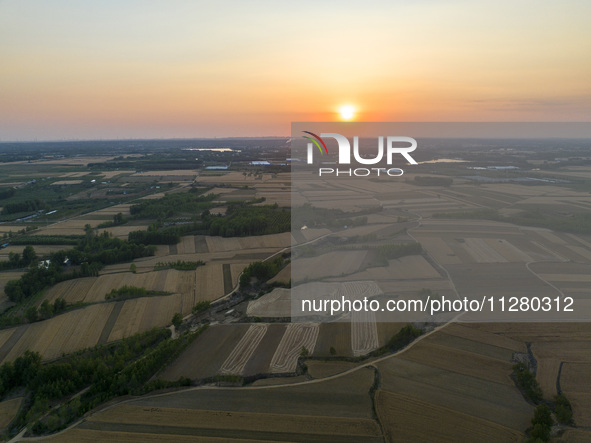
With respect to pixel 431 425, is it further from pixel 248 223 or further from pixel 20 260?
pixel 20 260

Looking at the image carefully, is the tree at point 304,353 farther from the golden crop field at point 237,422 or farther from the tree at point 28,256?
the tree at point 28,256

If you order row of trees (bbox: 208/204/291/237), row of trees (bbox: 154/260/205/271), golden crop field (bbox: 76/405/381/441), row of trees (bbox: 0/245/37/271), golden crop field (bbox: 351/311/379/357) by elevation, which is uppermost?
row of trees (bbox: 208/204/291/237)

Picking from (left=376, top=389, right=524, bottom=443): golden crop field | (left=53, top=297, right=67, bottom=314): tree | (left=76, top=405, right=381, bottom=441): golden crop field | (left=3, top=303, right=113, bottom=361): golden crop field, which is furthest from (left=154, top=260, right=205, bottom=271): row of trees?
(left=376, top=389, right=524, bottom=443): golden crop field

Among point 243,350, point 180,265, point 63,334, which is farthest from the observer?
point 180,265

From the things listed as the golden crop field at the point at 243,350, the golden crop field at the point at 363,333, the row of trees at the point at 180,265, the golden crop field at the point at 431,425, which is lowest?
the golden crop field at the point at 431,425

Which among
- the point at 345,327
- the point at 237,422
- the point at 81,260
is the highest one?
the point at 81,260

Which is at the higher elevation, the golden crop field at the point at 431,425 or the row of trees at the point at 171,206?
the row of trees at the point at 171,206

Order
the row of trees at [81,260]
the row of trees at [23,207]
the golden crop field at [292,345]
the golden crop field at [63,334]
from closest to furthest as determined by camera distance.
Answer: the golden crop field at [292,345] < the golden crop field at [63,334] < the row of trees at [81,260] < the row of trees at [23,207]

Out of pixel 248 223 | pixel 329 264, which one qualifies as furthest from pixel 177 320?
pixel 248 223

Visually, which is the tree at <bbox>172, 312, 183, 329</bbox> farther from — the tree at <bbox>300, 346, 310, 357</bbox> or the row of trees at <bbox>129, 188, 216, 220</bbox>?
the row of trees at <bbox>129, 188, 216, 220</bbox>

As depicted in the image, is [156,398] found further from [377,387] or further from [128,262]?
[128,262]

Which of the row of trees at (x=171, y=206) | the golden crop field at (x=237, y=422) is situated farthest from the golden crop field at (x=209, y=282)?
the row of trees at (x=171, y=206)

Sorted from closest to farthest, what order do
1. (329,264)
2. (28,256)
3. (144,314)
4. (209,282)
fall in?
(144,314)
(209,282)
(329,264)
(28,256)
